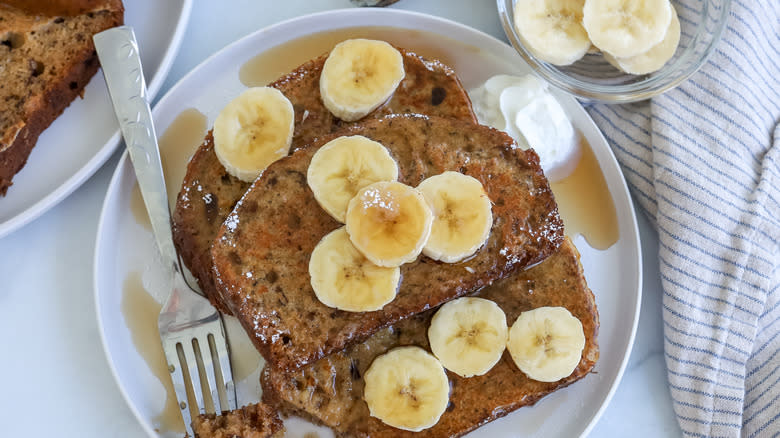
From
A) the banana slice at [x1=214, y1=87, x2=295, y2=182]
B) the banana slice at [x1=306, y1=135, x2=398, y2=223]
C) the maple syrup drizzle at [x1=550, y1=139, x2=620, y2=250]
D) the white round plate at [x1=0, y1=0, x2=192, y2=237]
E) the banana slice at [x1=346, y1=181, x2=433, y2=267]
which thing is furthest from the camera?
the maple syrup drizzle at [x1=550, y1=139, x2=620, y2=250]

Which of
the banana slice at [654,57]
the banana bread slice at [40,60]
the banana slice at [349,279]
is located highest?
the banana bread slice at [40,60]

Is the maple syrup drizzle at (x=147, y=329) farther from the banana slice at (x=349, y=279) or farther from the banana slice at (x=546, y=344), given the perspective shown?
the banana slice at (x=546, y=344)

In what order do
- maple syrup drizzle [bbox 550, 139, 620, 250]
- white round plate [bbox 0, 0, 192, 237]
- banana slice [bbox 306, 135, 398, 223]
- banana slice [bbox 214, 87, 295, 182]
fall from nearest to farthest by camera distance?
banana slice [bbox 306, 135, 398, 223] < banana slice [bbox 214, 87, 295, 182] < white round plate [bbox 0, 0, 192, 237] < maple syrup drizzle [bbox 550, 139, 620, 250]

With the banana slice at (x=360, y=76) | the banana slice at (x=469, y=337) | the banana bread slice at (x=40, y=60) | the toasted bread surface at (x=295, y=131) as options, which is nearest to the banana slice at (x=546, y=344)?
the banana slice at (x=469, y=337)

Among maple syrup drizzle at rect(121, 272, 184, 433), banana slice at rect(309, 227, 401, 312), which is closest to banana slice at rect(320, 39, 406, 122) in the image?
banana slice at rect(309, 227, 401, 312)

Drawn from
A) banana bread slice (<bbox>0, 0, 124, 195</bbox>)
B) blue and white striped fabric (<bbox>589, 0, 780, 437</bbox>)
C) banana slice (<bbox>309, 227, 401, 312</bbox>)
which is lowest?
blue and white striped fabric (<bbox>589, 0, 780, 437</bbox>)

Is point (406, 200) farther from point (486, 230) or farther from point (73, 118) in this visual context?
point (73, 118)

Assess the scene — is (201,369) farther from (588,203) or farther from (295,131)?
(588,203)

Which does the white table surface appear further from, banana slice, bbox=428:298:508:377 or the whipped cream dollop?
banana slice, bbox=428:298:508:377
